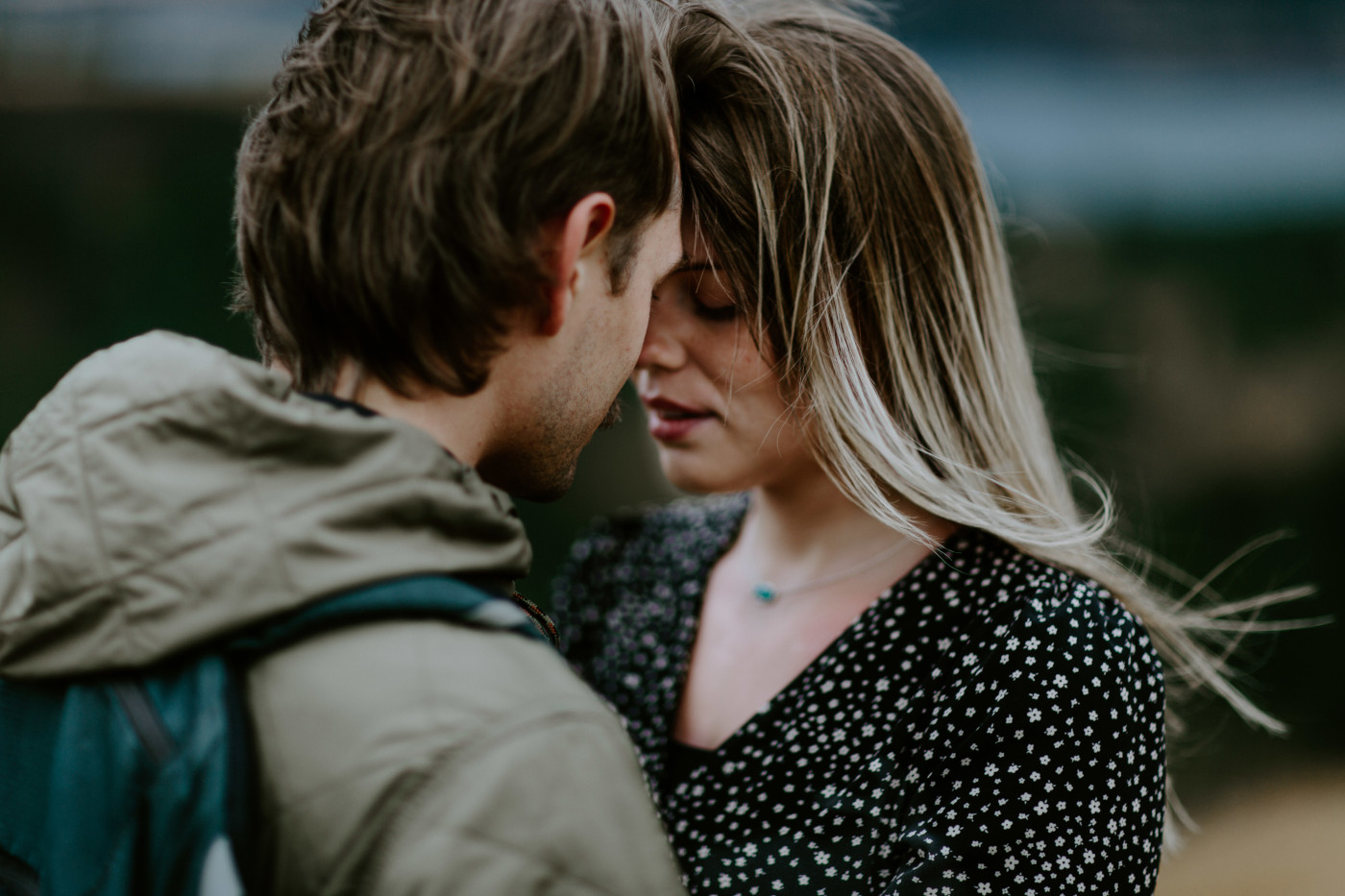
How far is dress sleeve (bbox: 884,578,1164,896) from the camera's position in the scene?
4.21ft

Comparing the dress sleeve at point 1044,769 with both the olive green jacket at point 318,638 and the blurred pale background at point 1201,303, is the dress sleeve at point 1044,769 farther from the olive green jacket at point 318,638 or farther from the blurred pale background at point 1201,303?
the blurred pale background at point 1201,303

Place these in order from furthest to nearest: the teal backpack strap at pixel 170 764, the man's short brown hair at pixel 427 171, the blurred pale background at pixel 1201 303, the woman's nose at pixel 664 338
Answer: the blurred pale background at pixel 1201 303
the woman's nose at pixel 664 338
the man's short brown hair at pixel 427 171
the teal backpack strap at pixel 170 764

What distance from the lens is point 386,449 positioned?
3.01ft

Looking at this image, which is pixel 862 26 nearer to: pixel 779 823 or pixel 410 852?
pixel 779 823

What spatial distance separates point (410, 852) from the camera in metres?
0.79

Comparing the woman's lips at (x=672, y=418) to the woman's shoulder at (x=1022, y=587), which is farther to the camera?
the woman's lips at (x=672, y=418)

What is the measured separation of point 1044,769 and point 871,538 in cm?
56

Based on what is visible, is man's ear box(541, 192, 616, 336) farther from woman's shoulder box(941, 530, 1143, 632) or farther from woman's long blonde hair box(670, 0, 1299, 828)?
woman's shoulder box(941, 530, 1143, 632)

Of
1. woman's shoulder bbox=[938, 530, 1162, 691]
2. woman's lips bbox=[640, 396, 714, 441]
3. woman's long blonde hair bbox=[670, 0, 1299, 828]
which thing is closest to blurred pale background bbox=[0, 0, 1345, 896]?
woman's lips bbox=[640, 396, 714, 441]

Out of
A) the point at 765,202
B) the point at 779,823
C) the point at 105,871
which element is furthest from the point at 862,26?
the point at 105,871

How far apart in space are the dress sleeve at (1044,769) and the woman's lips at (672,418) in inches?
24.3

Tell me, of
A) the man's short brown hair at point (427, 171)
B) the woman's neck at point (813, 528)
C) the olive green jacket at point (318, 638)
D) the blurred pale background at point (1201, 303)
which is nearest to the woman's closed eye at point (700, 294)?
the woman's neck at point (813, 528)

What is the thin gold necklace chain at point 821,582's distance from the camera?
175 cm

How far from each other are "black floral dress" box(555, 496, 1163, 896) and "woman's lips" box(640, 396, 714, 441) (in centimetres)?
45
